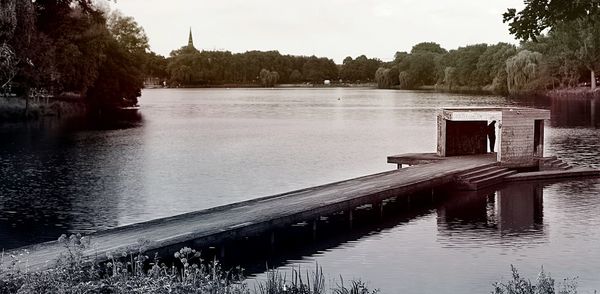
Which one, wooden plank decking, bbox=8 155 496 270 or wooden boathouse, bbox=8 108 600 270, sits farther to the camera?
wooden boathouse, bbox=8 108 600 270

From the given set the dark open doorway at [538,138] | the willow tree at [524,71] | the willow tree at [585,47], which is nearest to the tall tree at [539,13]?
the dark open doorway at [538,138]

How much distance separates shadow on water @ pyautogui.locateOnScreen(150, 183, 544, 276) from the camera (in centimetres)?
2216

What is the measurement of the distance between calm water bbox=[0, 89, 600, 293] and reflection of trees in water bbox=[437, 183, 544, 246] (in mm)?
41

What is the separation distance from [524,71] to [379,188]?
391 feet

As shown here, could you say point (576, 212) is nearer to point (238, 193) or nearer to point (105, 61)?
point (238, 193)

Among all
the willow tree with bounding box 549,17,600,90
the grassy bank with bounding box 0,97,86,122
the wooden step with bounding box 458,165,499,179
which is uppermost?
the willow tree with bounding box 549,17,600,90

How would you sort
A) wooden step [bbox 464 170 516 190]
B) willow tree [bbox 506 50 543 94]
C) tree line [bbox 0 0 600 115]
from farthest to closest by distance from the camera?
willow tree [bbox 506 50 543 94] < wooden step [bbox 464 170 516 190] < tree line [bbox 0 0 600 115]

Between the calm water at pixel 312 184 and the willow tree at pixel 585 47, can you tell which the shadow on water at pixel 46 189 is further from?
the willow tree at pixel 585 47

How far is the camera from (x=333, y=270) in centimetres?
2070

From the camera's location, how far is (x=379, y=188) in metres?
28.9

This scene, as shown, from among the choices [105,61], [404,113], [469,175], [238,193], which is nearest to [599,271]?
[469,175]

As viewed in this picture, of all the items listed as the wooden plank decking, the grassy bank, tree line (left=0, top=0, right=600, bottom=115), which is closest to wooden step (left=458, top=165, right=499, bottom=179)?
the wooden plank decking

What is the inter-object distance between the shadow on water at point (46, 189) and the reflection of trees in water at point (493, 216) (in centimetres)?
1115

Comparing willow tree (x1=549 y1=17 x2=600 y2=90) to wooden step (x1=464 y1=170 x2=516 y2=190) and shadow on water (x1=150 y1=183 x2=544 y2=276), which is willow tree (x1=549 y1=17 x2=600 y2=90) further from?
shadow on water (x1=150 y1=183 x2=544 y2=276)
